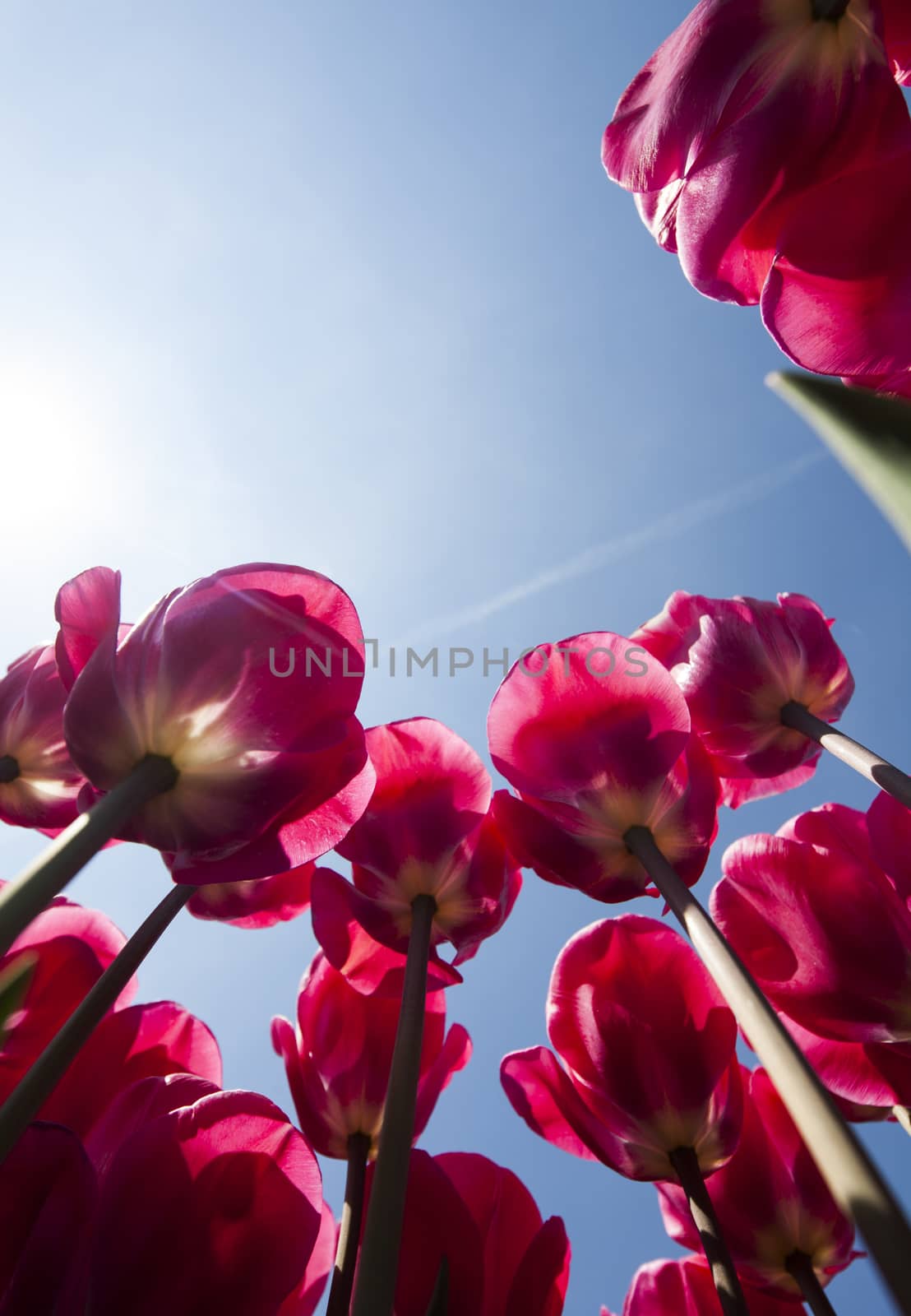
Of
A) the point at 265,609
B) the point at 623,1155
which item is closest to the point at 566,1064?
the point at 623,1155

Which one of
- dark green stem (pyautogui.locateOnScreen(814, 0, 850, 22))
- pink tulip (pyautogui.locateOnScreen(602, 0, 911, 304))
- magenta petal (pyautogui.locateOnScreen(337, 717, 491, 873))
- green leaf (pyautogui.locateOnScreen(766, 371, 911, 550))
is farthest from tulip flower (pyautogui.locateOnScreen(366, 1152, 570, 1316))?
dark green stem (pyautogui.locateOnScreen(814, 0, 850, 22))

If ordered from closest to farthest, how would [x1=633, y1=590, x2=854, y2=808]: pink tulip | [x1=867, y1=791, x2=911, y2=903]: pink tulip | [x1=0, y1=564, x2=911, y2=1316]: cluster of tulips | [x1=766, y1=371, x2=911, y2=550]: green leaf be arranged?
[x1=766, y1=371, x2=911, y2=550]: green leaf < [x1=0, y1=564, x2=911, y2=1316]: cluster of tulips < [x1=867, y1=791, x2=911, y2=903]: pink tulip < [x1=633, y1=590, x2=854, y2=808]: pink tulip

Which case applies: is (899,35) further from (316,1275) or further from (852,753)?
(316,1275)

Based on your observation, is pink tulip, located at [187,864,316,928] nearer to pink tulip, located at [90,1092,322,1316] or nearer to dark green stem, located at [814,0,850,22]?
pink tulip, located at [90,1092,322,1316]

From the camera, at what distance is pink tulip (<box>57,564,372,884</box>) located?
0.42 metres

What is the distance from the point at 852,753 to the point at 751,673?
6.5 inches

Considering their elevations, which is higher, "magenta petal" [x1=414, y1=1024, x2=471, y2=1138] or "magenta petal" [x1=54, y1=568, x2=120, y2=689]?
"magenta petal" [x1=54, y1=568, x2=120, y2=689]

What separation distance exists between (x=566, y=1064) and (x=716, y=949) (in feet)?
1.11

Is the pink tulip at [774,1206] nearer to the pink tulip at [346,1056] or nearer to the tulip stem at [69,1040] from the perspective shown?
the pink tulip at [346,1056]

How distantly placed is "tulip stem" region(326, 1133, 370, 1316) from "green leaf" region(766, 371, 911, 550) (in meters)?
0.50

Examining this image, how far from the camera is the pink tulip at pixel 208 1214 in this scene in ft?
1.31

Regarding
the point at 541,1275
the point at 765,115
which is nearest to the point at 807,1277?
the point at 541,1275

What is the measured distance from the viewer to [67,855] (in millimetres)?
298

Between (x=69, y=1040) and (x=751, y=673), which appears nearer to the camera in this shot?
(x=69, y=1040)
